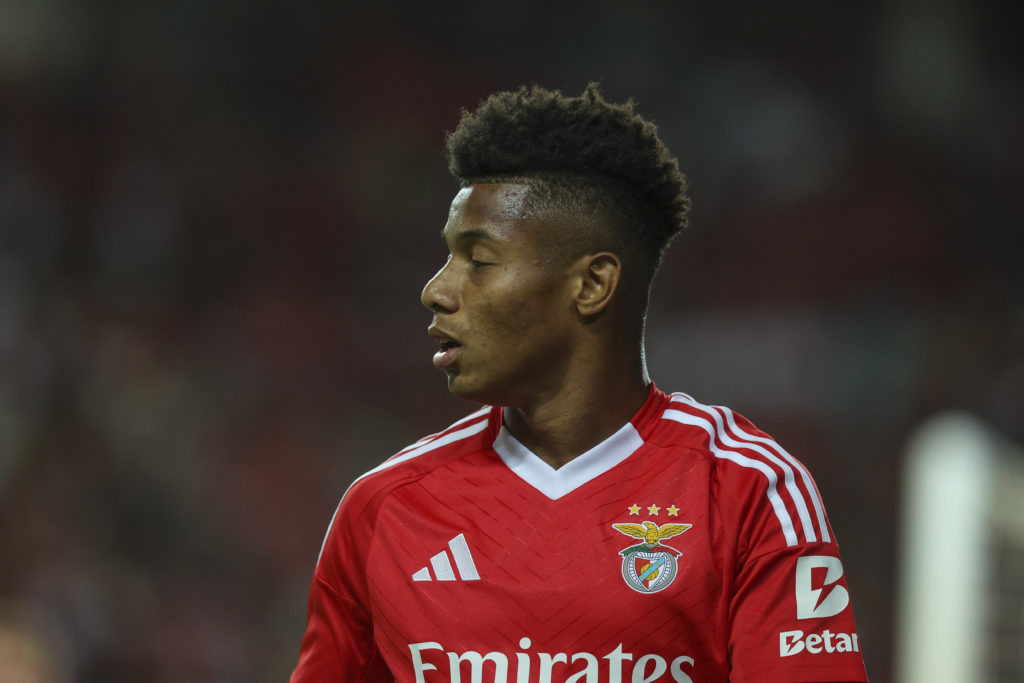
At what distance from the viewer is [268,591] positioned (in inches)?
303

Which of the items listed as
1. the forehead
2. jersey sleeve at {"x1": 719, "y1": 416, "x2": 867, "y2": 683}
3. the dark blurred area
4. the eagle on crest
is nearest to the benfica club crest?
the eagle on crest

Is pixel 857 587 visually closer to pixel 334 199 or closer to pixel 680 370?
pixel 680 370

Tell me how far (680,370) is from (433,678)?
274 inches

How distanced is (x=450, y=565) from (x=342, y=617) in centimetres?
28

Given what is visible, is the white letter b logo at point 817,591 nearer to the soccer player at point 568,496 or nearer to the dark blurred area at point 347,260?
the soccer player at point 568,496

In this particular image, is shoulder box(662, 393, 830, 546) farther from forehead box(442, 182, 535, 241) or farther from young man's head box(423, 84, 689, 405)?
forehead box(442, 182, 535, 241)

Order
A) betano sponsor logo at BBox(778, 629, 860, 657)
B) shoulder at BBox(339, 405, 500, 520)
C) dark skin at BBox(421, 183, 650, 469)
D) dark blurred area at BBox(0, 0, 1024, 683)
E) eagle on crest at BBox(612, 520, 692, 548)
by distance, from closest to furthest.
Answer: betano sponsor logo at BBox(778, 629, 860, 657) < eagle on crest at BBox(612, 520, 692, 548) < dark skin at BBox(421, 183, 650, 469) < shoulder at BBox(339, 405, 500, 520) < dark blurred area at BBox(0, 0, 1024, 683)

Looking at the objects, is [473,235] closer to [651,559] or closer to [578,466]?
[578,466]

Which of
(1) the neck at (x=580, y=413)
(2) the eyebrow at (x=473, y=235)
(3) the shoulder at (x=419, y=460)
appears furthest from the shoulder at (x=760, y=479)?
(2) the eyebrow at (x=473, y=235)

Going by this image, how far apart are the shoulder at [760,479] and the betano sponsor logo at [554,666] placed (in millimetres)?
277

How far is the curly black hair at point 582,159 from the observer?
2162mm

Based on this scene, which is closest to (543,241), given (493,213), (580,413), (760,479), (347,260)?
(493,213)

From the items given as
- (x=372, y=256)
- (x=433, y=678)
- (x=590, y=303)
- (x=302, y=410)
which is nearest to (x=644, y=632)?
(x=433, y=678)

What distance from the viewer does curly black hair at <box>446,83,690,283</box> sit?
7.09 feet
